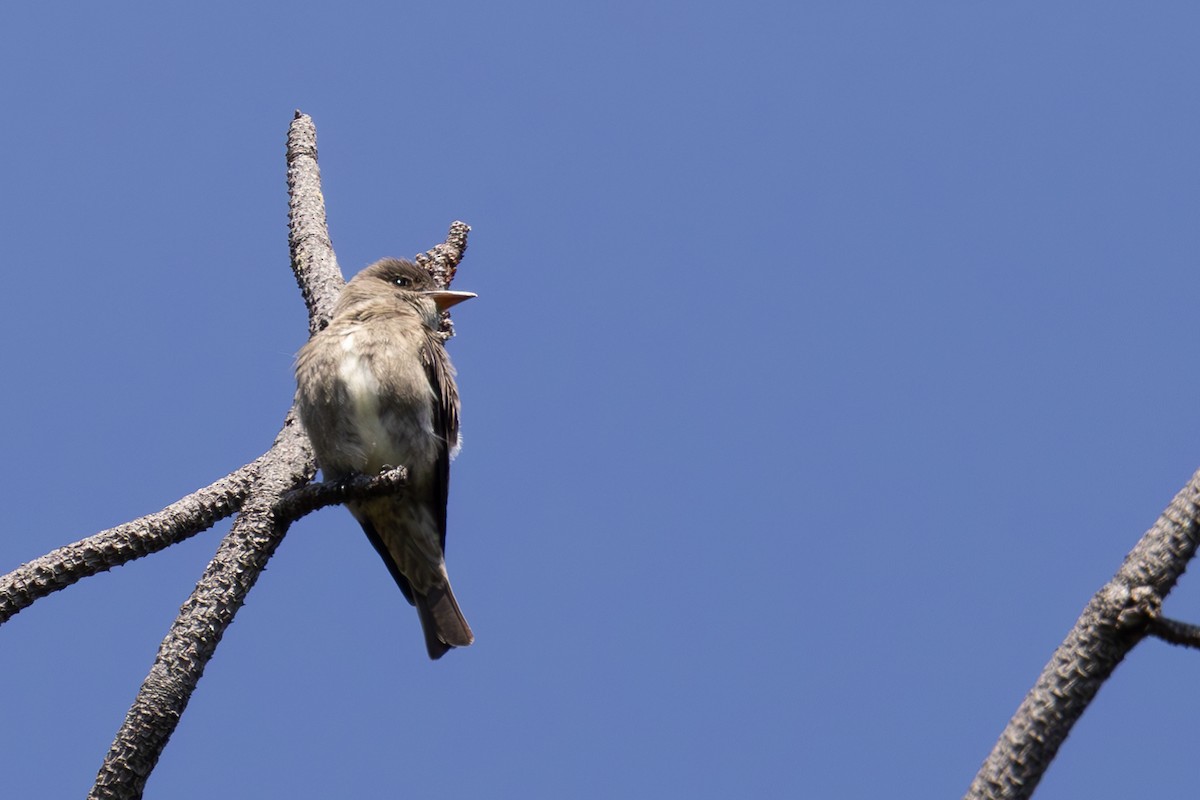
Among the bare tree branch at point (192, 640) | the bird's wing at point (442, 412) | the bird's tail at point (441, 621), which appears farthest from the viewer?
the bird's tail at point (441, 621)

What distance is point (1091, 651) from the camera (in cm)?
270

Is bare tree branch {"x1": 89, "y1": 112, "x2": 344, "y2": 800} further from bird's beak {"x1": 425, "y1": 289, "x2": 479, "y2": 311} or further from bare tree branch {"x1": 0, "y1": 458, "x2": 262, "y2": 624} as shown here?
bird's beak {"x1": 425, "y1": 289, "x2": 479, "y2": 311}

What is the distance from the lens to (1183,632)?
268 centimetres

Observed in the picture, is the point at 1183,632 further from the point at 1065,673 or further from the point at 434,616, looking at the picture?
the point at 434,616

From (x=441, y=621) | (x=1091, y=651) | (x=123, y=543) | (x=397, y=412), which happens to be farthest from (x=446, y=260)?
(x=1091, y=651)

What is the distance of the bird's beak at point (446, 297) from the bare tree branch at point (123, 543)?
191 centimetres

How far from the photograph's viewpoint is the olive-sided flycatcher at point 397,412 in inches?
225

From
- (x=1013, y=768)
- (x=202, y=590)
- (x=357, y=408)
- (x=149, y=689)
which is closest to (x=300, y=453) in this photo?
(x=357, y=408)

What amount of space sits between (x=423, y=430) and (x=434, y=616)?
3.04 feet

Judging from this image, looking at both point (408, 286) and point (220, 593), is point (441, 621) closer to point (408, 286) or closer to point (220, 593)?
point (408, 286)

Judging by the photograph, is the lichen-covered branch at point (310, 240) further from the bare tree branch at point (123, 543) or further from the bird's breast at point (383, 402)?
the bare tree branch at point (123, 543)

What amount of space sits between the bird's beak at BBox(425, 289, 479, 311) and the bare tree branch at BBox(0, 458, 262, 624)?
1915mm

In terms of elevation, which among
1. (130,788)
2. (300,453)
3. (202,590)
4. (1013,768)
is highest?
(300,453)

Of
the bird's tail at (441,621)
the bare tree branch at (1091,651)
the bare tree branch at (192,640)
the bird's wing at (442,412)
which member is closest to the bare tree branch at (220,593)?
the bare tree branch at (192,640)
